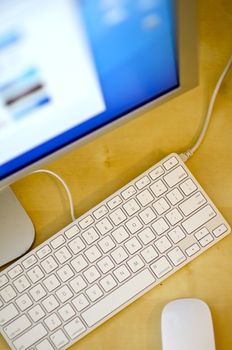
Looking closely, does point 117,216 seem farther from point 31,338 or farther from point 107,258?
point 31,338

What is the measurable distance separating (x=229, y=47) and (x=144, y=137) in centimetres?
17

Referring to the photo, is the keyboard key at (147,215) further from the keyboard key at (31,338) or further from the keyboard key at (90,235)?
the keyboard key at (31,338)

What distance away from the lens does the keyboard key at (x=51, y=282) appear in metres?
0.59

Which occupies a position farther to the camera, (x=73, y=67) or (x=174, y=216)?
(x=174, y=216)

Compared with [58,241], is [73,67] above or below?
above

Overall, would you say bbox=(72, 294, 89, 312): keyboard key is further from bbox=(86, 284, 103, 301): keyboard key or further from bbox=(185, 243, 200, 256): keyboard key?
bbox=(185, 243, 200, 256): keyboard key

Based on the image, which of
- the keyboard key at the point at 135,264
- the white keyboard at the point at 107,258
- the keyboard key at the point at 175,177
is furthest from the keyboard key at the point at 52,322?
the keyboard key at the point at 175,177

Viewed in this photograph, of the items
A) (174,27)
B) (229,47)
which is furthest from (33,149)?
(229,47)

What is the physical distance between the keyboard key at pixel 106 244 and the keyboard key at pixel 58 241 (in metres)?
0.05

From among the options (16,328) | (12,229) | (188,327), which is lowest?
(188,327)

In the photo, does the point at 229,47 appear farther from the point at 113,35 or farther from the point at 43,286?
the point at 43,286

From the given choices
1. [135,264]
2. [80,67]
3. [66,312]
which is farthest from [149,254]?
[80,67]

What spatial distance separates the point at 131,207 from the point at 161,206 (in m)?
0.04

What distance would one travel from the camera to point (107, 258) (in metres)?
0.59
